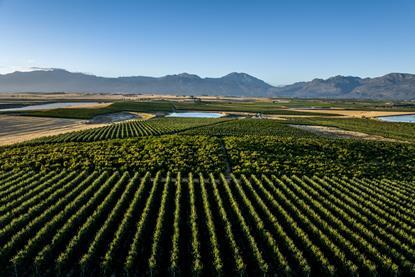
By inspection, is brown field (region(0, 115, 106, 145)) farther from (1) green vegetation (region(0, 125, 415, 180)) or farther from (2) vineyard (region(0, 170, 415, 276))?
(2) vineyard (region(0, 170, 415, 276))

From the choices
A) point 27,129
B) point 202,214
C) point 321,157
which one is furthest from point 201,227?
point 27,129

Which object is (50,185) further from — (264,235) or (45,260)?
(264,235)

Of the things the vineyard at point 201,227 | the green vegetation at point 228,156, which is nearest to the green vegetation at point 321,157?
the green vegetation at point 228,156

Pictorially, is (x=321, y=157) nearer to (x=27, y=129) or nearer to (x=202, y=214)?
(x=202, y=214)

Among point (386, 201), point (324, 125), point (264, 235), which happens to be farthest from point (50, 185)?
point (324, 125)

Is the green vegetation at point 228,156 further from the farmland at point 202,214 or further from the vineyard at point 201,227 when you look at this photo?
the vineyard at point 201,227

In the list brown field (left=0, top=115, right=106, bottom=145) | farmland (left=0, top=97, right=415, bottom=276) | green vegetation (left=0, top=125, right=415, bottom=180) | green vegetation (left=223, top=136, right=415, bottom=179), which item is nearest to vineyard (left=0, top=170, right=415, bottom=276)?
farmland (left=0, top=97, right=415, bottom=276)
